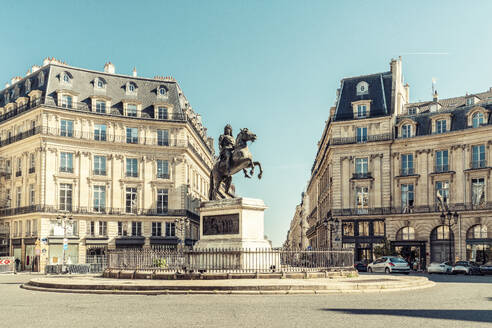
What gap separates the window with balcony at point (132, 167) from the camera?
65500 millimetres

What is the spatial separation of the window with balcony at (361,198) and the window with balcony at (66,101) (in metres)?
32.2

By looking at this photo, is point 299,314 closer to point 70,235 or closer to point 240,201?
point 240,201

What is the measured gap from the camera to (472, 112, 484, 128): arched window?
191 ft

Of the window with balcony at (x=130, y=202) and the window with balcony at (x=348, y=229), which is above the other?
the window with balcony at (x=130, y=202)

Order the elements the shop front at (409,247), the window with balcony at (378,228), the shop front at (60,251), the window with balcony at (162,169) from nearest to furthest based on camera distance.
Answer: the shop front at (60,251)
the shop front at (409,247)
the window with balcony at (378,228)
the window with balcony at (162,169)

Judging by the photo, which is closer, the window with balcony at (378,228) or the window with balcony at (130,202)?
the window with balcony at (378,228)

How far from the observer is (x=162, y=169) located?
6688 cm

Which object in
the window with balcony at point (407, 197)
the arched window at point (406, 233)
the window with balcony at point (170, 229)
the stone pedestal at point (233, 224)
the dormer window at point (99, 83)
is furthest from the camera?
the window with balcony at point (170, 229)

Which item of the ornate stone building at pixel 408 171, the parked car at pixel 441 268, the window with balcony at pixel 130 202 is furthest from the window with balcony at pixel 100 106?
the parked car at pixel 441 268

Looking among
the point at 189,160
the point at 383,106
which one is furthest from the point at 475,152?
the point at 189,160

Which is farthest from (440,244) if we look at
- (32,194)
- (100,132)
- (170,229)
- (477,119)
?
(32,194)

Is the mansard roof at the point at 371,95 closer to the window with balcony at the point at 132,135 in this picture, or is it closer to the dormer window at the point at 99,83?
the window with balcony at the point at 132,135

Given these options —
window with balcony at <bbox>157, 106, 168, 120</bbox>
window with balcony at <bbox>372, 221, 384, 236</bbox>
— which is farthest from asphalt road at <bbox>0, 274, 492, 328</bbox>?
window with balcony at <bbox>157, 106, 168, 120</bbox>

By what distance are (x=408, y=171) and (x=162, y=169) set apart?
27.0 metres
